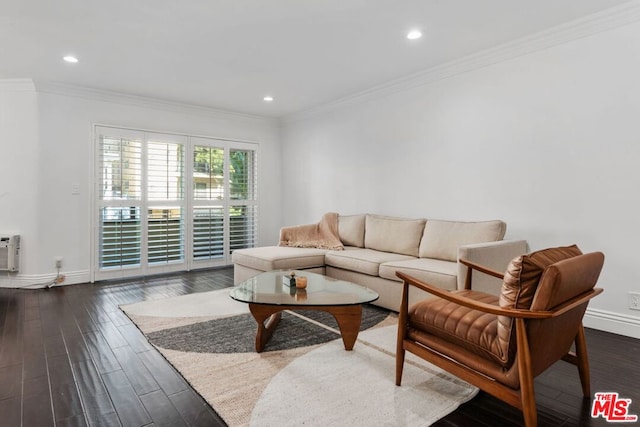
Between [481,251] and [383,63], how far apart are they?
2.17 metres

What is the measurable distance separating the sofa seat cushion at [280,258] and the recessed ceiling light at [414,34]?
7.61 feet

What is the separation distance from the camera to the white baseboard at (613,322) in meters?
2.82

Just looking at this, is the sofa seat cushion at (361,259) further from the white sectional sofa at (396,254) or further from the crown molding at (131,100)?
the crown molding at (131,100)

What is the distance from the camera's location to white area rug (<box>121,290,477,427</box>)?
69.6 inches

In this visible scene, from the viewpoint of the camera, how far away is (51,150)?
14.7ft

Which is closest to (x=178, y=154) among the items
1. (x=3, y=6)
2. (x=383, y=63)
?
(x=3, y=6)

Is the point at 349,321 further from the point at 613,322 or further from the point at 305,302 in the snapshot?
the point at 613,322

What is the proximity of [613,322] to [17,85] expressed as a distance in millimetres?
6440

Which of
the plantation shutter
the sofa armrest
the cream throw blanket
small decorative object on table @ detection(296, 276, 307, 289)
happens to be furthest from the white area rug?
the plantation shutter

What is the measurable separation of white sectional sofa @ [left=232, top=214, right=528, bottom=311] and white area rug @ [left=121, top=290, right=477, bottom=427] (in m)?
0.69

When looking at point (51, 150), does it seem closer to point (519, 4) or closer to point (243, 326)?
point (243, 326)

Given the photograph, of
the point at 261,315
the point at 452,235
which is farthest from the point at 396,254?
the point at 261,315

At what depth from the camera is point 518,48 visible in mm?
3381

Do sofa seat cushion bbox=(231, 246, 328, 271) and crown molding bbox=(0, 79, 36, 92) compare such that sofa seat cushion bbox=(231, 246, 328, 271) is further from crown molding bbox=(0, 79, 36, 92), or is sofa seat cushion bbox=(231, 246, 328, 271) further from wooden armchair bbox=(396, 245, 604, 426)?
crown molding bbox=(0, 79, 36, 92)
